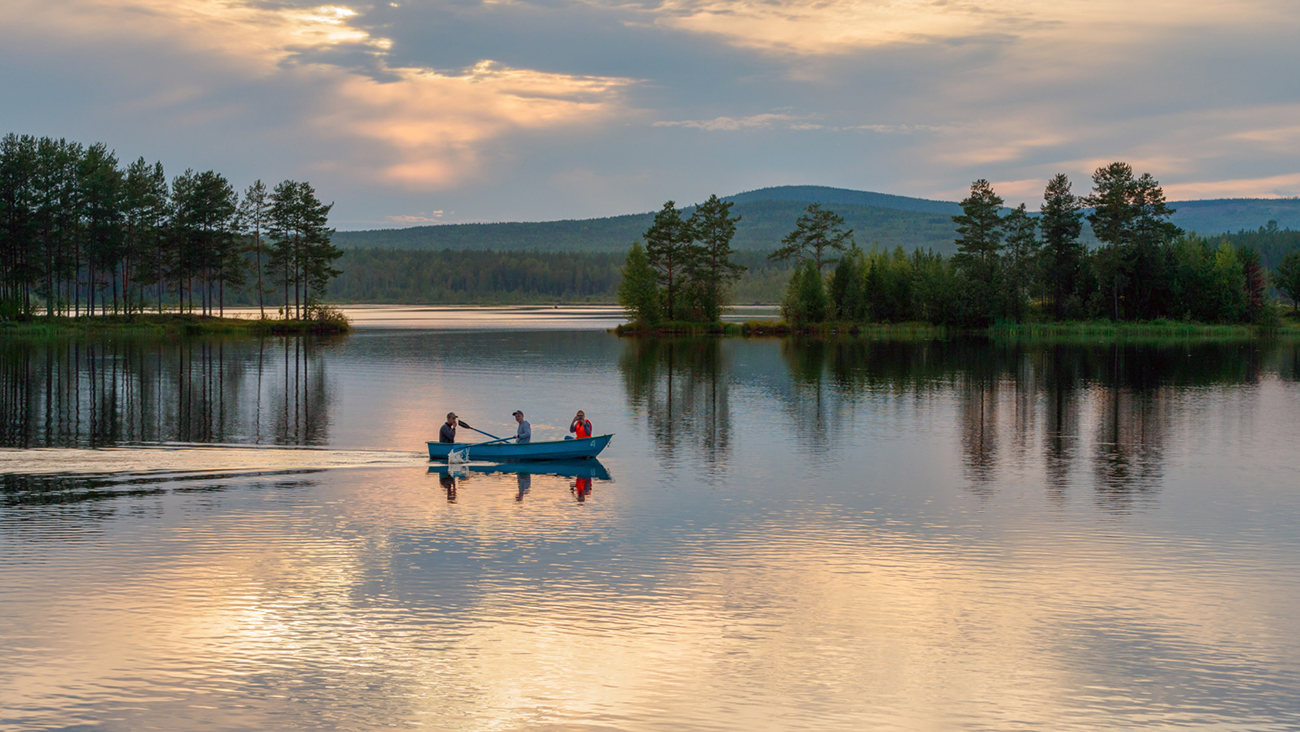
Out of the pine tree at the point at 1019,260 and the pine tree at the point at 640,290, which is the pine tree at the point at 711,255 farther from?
the pine tree at the point at 1019,260

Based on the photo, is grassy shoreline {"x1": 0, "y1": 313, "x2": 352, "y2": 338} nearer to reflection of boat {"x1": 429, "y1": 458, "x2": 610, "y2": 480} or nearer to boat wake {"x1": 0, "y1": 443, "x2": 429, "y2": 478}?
boat wake {"x1": 0, "y1": 443, "x2": 429, "y2": 478}

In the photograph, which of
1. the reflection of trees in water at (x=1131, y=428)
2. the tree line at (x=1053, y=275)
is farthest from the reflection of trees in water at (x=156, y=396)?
the tree line at (x=1053, y=275)

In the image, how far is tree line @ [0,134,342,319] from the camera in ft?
380

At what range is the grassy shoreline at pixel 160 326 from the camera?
114562mm

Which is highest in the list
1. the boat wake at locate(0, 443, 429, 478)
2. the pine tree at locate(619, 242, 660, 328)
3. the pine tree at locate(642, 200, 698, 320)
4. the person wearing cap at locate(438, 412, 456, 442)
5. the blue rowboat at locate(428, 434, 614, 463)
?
the pine tree at locate(642, 200, 698, 320)

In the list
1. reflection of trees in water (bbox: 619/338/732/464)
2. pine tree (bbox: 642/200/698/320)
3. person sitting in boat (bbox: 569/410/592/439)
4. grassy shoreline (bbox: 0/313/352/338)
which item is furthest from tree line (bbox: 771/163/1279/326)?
person sitting in boat (bbox: 569/410/592/439)

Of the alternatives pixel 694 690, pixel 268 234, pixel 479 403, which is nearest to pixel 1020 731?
pixel 694 690

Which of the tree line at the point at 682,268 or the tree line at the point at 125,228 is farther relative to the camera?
the tree line at the point at 682,268

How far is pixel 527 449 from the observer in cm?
3734

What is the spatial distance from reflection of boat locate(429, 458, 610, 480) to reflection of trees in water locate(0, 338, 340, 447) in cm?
887

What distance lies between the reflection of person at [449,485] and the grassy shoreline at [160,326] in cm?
9713

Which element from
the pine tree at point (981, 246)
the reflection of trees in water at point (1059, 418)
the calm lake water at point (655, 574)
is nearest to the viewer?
the calm lake water at point (655, 574)

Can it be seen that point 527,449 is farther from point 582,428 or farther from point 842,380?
point 842,380

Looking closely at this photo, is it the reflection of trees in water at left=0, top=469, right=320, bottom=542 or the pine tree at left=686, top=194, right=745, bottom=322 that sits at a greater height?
the pine tree at left=686, top=194, right=745, bottom=322
